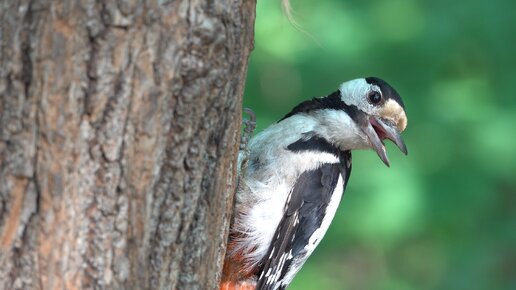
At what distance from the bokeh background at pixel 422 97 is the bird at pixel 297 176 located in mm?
1373

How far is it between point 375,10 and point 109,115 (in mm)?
3534

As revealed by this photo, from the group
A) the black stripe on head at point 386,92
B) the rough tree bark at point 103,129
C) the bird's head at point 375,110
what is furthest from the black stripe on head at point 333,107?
the rough tree bark at point 103,129

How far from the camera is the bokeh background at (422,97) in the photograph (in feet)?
16.3

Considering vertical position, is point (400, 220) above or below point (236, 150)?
below

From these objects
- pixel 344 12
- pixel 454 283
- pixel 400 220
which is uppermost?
pixel 344 12

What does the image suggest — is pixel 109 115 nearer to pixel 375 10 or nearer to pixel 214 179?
pixel 214 179

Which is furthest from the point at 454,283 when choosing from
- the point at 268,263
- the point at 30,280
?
the point at 30,280

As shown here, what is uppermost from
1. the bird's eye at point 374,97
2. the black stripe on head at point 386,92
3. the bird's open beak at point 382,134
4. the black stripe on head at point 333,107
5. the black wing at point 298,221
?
the black stripe on head at point 386,92

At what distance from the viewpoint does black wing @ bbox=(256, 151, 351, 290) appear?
3.34 meters

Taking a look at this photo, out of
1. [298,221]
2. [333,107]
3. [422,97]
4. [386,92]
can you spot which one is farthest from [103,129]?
[422,97]

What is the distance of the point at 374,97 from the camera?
11.5 feet

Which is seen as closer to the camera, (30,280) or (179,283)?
(30,280)

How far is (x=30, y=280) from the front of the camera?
73.6 inches

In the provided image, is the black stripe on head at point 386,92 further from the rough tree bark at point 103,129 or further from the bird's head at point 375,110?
the rough tree bark at point 103,129
